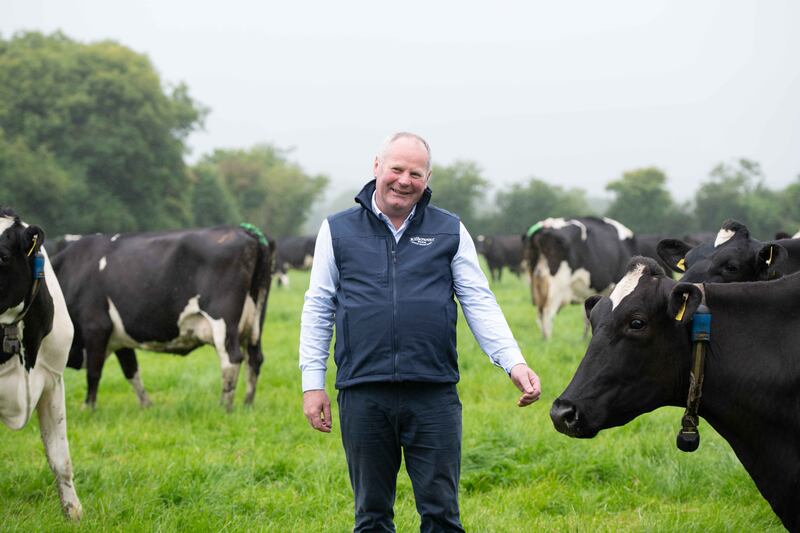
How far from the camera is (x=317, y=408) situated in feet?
12.6

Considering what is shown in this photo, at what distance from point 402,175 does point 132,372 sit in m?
6.50

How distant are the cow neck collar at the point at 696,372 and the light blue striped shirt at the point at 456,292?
747 millimetres

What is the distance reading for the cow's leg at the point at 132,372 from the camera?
9203mm

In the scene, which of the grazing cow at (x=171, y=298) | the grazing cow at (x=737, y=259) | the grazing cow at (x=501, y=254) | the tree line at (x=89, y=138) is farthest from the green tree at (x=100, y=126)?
the grazing cow at (x=737, y=259)

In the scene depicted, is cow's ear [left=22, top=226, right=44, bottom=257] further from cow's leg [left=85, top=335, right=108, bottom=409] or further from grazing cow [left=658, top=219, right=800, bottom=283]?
grazing cow [left=658, top=219, right=800, bottom=283]

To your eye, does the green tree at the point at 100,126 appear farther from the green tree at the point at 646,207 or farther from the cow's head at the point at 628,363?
the cow's head at the point at 628,363

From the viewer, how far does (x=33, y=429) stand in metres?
7.92

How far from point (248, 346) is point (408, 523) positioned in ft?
14.8

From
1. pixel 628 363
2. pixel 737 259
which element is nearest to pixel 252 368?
pixel 737 259

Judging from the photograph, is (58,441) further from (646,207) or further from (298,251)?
(646,207)

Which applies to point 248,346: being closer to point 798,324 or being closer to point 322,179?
point 798,324

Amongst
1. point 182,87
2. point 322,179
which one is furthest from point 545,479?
point 322,179

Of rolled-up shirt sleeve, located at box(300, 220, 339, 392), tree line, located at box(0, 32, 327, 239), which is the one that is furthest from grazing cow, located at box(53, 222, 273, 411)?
tree line, located at box(0, 32, 327, 239)

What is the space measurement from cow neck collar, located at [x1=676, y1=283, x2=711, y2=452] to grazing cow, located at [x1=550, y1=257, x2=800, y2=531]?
0.02 metres
